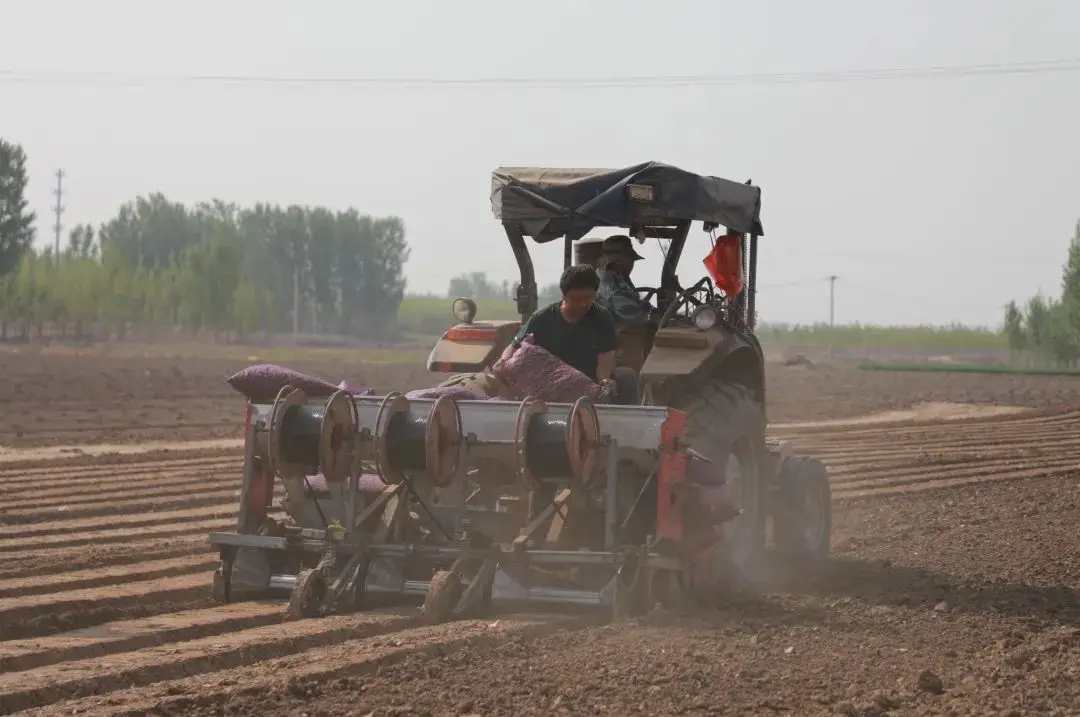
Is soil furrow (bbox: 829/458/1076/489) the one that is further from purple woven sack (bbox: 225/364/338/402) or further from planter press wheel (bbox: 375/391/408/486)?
planter press wheel (bbox: 375/391/408/486)

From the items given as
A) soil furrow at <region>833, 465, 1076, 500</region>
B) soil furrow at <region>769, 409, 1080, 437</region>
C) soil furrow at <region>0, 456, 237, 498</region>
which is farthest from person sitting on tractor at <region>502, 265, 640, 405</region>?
soil furrow at <region>769, 409, 1080, 437</region>

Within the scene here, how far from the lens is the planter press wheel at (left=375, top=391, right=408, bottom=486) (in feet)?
26.0

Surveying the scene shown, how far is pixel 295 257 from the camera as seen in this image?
105 metres

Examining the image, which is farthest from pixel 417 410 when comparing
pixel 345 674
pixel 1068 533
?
pixel 1068 533

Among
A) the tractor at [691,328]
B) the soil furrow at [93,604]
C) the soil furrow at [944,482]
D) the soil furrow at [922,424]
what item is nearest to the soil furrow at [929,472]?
the soil furrow at [944,482]

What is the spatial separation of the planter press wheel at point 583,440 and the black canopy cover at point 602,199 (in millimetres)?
1536

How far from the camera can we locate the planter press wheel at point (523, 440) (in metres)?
7.75

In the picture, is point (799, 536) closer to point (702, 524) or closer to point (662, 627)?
point (702, 524)

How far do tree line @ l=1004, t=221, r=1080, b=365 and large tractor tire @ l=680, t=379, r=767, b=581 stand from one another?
57.5 m

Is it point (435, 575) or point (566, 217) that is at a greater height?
point (566, 217)

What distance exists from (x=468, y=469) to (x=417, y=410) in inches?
25.0

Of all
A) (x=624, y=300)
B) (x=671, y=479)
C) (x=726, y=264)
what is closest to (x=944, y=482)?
(x=726, y=264)

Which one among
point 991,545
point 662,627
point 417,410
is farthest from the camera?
point 991,545

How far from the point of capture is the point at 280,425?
810 centimetres
